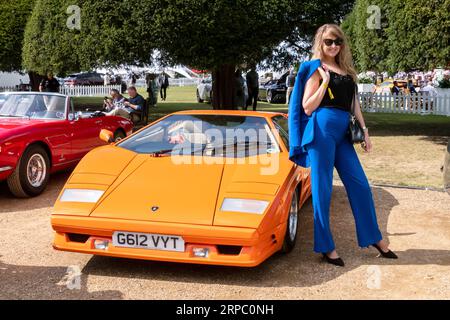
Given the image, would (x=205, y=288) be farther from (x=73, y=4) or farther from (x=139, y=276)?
(x=73, y=4)

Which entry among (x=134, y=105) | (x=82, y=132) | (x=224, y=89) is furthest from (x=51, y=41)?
(x=82, y=132)

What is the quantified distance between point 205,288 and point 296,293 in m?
0.63

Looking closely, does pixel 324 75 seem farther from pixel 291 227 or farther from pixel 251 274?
pixel 251 274

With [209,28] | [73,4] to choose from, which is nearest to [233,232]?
[209,28]

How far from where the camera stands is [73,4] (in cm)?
1325

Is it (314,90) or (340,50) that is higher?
(340,50)

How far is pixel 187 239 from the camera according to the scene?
12.0 ft

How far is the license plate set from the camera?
3.68 metres

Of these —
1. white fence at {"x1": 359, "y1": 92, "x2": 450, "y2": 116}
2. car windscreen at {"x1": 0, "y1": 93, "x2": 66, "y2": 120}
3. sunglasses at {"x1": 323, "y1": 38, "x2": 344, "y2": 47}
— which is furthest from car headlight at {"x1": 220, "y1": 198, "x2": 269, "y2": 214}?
white fence at {"x1": 359, "y1": 92, "x2": 450, "y2": 116}

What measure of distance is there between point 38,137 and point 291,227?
375 cm

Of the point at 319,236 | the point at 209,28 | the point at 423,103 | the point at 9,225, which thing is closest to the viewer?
the point at 319,236

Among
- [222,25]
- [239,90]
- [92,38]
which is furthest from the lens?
[239,90]
